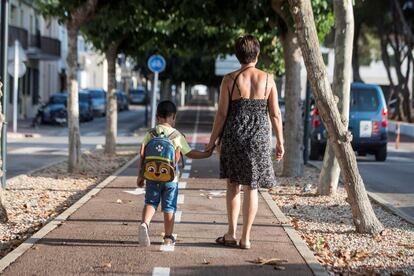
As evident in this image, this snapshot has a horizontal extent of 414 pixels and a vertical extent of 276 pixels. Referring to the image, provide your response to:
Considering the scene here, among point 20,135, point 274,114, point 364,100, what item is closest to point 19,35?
point 20,135

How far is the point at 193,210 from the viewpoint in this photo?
980 cm

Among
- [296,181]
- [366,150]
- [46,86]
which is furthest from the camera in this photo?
[46,86]

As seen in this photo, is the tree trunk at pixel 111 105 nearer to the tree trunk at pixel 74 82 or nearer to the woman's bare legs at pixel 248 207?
the tree trunk at pixel 74 82

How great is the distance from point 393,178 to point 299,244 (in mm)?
8815

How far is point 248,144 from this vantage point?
22.9 feet

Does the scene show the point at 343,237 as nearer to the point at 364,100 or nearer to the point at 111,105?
the point at 364,100

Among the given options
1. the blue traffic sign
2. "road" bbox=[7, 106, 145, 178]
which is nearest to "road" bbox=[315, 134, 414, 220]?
the blue traffic sign

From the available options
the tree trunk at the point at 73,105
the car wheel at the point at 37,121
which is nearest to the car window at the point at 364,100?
the tree trunk at the point at 73,105

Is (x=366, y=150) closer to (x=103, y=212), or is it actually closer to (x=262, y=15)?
(x=262, y=15)

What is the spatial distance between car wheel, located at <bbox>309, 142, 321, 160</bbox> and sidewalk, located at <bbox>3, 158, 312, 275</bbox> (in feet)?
31.0

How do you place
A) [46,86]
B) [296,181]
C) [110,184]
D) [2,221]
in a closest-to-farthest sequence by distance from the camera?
[2,221], [110,184], [296,181], [46,86]

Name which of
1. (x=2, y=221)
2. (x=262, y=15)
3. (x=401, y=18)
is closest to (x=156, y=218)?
(x=2, y=221)

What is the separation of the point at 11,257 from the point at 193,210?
356 cm

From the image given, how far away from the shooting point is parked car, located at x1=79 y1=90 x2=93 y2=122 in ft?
138
